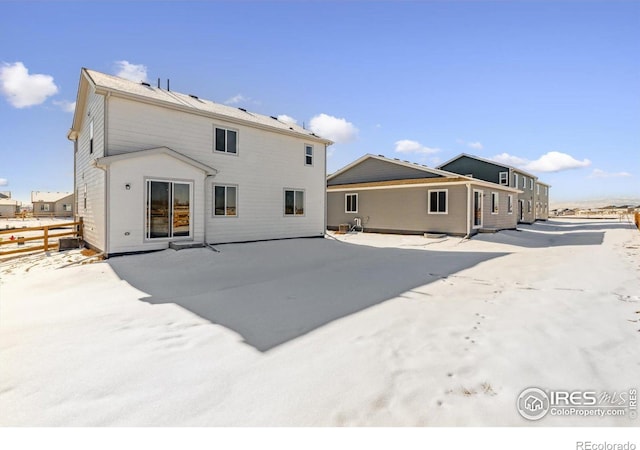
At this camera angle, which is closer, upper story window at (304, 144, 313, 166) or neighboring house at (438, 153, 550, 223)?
upper story window at (304, 144, 313, 166)

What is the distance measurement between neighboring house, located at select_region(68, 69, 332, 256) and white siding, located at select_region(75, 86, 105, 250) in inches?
1.4

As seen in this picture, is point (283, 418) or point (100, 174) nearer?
point (283, 418)

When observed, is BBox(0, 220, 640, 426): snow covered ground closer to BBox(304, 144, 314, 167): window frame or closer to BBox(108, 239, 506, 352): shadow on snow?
BBox(108, 239, 506, 352): shadow on snow

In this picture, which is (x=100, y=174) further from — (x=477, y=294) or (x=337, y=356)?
(x=477, y=294)

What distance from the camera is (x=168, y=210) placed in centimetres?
1099

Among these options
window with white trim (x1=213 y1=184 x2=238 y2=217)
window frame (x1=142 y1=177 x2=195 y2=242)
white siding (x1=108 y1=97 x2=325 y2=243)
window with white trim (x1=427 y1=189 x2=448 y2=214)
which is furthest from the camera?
window with white trim (x1=427 y1=189 x2=448 y2=214)

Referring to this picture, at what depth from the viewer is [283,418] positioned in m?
2.47

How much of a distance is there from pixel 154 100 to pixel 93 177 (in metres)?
3.86

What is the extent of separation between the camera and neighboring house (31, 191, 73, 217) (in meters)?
54.1

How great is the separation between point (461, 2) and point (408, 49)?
1.93 metres

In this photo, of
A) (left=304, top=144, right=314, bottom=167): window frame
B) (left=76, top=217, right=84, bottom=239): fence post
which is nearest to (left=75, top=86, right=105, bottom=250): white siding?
(left=76, top=217, right=84, bottom=239): fence post

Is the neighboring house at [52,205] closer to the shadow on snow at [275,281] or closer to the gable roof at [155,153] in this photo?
the gable roof at [155,153]

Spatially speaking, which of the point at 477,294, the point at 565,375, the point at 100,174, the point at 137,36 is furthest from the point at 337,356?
the point at 137,36
